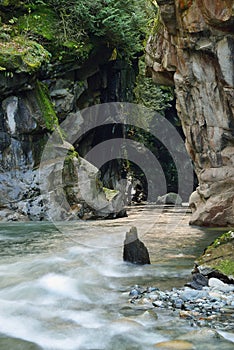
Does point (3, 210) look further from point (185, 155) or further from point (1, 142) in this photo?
point (185, 155)

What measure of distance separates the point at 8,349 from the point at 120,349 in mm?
946

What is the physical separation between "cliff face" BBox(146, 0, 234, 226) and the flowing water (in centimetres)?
331

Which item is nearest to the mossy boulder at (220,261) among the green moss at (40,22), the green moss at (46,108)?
the green moss at (46,108)

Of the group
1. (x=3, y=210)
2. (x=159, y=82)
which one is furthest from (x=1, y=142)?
(x=159, y=82)

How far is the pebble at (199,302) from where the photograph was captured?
369 centimetres

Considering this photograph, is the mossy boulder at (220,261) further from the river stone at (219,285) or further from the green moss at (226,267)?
the river stone at (219,285)

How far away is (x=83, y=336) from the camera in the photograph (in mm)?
3518

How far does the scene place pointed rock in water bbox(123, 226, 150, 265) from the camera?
21.3 ft

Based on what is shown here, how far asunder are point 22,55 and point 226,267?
42.0 ft

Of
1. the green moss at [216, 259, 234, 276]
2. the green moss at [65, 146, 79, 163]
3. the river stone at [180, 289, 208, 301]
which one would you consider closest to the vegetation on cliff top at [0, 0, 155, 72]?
the green moss at [65, 146, 79, 163]

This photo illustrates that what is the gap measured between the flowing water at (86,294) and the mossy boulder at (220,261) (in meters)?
0.37

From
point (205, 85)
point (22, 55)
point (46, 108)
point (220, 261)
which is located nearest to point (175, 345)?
point (220, 261)

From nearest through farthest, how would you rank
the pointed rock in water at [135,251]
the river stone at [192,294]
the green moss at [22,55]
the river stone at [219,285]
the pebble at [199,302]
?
1. the pebble at [199,302]
2. the river stone at [192,294]
3. the river stone at [219,285]
4. the pointed rock in water at [135,251]
5. the green moss at [22,55]

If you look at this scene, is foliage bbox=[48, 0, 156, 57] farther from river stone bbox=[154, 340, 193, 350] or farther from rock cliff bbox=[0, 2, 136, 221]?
river stone bbox=[154, 340, 193, 350]
